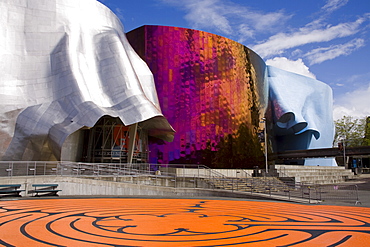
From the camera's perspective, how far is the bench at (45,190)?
16.0m

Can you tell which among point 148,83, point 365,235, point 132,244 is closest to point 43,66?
point 148,83

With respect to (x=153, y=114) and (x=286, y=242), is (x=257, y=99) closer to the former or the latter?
(x=153, y=114)

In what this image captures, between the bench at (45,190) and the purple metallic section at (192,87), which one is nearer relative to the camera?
the bench at (45,190)

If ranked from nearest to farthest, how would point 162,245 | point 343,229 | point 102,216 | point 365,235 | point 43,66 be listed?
point 162,245
point 365,235
point 343,229
point 102,216
point 43,66

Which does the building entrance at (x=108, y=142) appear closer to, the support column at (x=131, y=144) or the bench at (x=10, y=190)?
the support column at (x=131, y=144)

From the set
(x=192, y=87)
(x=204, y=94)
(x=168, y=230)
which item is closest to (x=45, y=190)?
(x=168, y=230)

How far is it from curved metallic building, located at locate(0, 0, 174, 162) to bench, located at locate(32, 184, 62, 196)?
277 inches

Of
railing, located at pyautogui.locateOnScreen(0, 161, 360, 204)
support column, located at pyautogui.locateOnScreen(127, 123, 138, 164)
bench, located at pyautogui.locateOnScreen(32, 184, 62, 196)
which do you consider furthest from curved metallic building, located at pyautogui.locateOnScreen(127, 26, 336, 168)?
bench, located at pyautogui.locateOnScreen(32, 184, 62, 196)

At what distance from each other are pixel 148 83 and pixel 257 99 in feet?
64.4

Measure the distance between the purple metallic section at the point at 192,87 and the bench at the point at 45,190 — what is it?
1977cm

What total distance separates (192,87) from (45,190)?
2426 centimetres

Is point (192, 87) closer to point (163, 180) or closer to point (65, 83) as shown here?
point (65, 83)

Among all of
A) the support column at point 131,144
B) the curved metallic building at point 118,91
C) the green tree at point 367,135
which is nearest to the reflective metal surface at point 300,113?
the curved metallic building at point 118,91

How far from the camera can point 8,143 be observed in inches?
917
